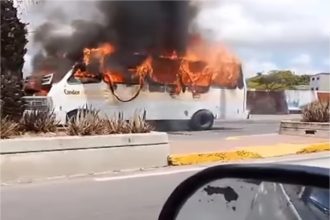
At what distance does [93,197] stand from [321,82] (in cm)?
3515

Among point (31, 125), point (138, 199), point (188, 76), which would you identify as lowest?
point (138, 199)

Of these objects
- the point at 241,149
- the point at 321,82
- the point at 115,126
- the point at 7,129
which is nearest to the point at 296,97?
the point at 321,82

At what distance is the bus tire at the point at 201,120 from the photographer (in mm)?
20656

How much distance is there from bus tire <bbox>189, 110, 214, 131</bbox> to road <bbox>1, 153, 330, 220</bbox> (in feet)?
35.2

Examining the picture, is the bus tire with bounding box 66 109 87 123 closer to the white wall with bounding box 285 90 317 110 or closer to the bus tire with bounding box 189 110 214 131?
the bus tire with bounding box 189 110 214 131

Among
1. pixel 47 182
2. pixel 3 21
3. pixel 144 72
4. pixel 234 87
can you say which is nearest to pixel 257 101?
pixel 234 87

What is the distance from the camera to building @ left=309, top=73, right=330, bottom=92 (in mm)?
39938

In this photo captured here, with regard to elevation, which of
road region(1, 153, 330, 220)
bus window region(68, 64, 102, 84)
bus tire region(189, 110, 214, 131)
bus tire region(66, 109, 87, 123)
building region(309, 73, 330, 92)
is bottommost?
road region(1, 153, 330, 220)

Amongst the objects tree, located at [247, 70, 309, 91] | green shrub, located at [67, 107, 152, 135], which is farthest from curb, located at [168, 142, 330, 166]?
tree, located at [247, 70, 309, 91]

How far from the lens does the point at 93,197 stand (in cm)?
768

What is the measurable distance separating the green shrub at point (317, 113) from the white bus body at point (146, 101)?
3849mm

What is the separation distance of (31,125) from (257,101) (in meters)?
30.7

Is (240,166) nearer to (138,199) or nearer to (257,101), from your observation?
(138,199)

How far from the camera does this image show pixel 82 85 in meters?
18.2
